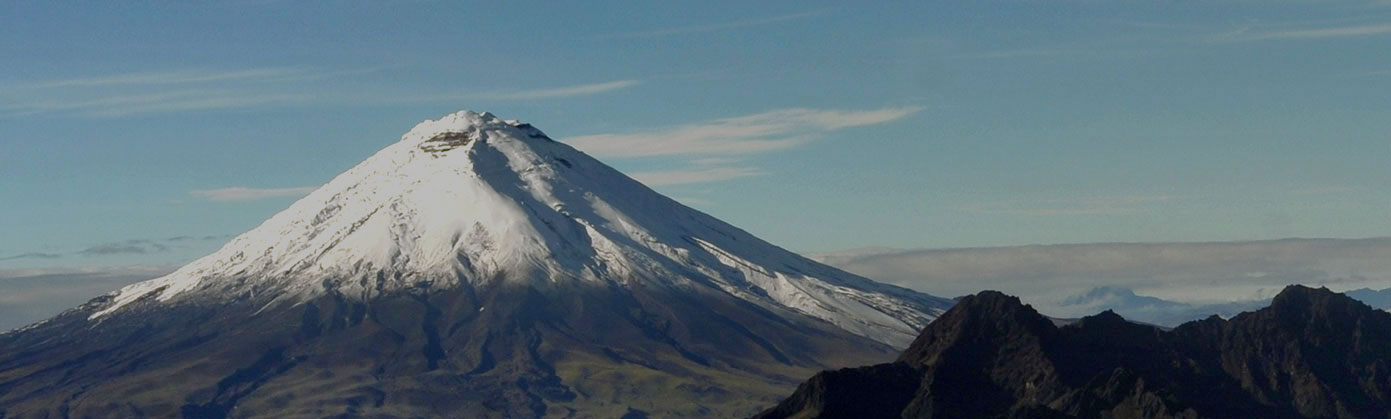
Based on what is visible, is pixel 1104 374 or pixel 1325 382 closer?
pixel 1104 374

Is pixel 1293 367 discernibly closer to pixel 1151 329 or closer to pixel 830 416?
pixel 1151 329

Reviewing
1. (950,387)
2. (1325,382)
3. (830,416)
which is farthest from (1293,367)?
(830,416)

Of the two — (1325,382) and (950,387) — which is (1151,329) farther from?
(950,387)

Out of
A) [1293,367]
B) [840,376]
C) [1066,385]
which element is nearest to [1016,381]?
[1066,385]

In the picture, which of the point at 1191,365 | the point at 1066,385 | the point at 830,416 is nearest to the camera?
the point at 830,416

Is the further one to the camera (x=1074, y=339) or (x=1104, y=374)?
(x=1074, y=339)

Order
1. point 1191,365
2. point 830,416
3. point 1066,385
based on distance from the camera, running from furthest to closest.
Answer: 1. point 1191,365
2. point 1066,385
3. point 830,416
